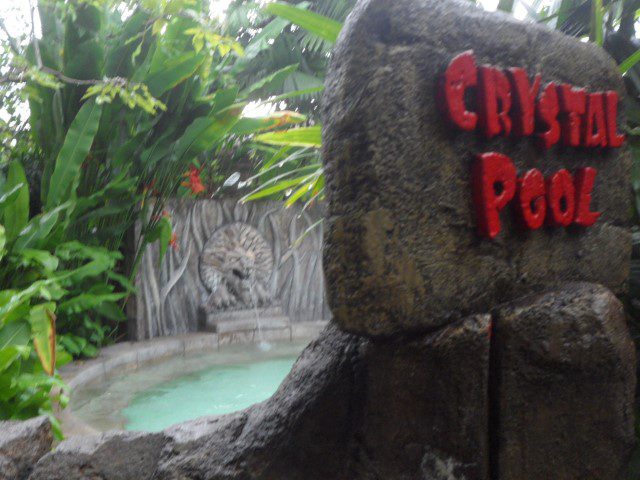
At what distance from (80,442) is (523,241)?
1.33 metres

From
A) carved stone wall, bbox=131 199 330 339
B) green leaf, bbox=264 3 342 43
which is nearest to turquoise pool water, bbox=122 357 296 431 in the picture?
carved stone wall, bbox=131 199 330 339

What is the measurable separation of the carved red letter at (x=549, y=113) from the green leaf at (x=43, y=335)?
6.53 ft

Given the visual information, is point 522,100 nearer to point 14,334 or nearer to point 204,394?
point 14,334

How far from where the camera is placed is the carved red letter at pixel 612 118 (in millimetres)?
1735

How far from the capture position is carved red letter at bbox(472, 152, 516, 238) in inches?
56.0

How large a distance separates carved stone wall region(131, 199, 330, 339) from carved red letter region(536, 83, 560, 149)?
10.4ft

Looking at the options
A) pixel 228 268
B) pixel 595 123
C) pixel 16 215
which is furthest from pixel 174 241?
pixel 595 123

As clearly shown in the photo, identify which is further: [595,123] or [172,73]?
[172,73]

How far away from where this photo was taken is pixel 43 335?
247cm

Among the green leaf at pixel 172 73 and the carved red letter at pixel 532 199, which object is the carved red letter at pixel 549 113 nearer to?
the carved red letter at pixel 532 199

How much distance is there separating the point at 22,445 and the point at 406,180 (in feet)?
4.14

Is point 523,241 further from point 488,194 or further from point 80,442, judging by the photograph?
point 80,442

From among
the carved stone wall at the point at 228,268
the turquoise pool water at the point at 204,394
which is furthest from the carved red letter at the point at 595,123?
the carved stone wall at the point at 228,268

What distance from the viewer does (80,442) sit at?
1728 mm
